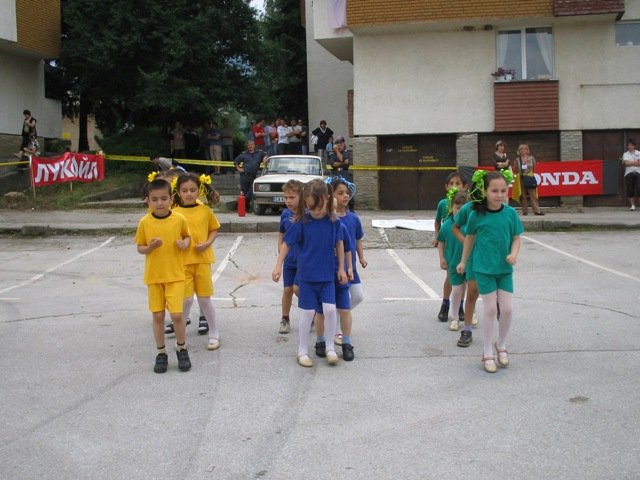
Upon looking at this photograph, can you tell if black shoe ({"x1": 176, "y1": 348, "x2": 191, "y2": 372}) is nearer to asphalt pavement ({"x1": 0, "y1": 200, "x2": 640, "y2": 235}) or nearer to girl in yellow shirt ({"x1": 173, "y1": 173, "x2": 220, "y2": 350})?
girl in yellow shirt ({"x1": 173, "y1": 173, "x2": 220, "y2": 350})

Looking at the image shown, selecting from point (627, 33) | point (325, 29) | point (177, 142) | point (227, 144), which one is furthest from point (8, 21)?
point (627, 33)

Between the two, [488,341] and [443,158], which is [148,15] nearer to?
[443,158]

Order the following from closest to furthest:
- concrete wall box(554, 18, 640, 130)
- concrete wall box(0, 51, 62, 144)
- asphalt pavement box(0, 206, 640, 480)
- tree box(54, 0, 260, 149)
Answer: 1. asphalt pavement box(0, 206, 640, 480)
2. concrete wall box(554, 18, 640, 130)
3. concrete wall box(0, 51, 62, 144)
4. tree box(54, 0, 260, 149)

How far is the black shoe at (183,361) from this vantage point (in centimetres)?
625

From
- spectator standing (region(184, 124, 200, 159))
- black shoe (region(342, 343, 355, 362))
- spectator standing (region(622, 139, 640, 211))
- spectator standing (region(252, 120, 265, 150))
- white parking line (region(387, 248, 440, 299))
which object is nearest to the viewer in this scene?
black shoe (region(342, 343, 355, 362))

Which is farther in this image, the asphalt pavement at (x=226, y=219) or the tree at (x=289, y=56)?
the tree at (x=289, y=56)

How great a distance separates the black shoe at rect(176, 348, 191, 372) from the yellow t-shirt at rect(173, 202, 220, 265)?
3.09ft

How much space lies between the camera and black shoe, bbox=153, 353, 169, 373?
624 cm

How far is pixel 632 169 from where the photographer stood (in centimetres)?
2011

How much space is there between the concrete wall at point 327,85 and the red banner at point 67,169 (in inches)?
450

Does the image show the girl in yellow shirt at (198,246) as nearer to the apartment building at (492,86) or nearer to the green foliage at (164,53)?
the apartment building at (492,86)

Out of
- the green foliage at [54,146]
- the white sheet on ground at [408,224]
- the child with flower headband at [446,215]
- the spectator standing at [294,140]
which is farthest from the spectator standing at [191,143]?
the child with flower headband at [446,215]

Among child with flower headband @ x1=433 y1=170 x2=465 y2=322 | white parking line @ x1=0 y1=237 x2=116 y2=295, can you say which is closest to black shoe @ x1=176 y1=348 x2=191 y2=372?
child with flower headband @ x1=433 y1=170 x2=465 y2=322

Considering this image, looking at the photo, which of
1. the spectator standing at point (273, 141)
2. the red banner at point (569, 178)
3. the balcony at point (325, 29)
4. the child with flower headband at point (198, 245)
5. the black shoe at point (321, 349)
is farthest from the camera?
the spectator standing at point (273, 141)
